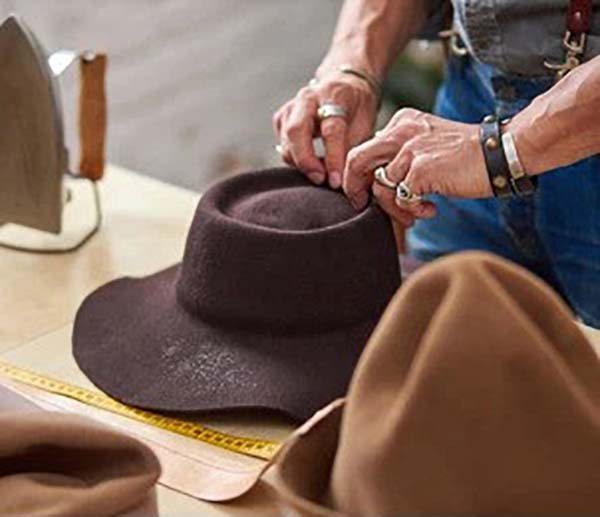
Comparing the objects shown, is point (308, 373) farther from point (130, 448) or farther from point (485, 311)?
point (485, 311)

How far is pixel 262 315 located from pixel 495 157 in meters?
0.25

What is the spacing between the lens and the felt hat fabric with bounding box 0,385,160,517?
81cm

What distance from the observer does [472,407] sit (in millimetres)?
683

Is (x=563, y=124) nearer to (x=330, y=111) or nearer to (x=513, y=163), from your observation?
(x=513, y=163)

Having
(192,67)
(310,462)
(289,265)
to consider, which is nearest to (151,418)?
(289,265)

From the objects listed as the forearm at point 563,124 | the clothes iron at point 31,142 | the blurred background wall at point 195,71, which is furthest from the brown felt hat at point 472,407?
the blurred background wall at point 195,71

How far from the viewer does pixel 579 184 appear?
4.22 ft

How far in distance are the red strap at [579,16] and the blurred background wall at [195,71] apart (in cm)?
139

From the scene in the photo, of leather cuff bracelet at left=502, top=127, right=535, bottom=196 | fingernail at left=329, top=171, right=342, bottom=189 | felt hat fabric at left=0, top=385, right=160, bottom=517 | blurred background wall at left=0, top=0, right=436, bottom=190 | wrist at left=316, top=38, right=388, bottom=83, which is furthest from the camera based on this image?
blurred background wall at left=0, top=0, right=436, bottom=190

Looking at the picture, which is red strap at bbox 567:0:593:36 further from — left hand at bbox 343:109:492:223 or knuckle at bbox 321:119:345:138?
knuckle at bbox 321:119:345:138

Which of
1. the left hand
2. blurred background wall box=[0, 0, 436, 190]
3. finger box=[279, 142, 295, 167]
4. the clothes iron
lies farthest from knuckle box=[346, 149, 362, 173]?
blurred background wall box=[0, 0, 436, 190]

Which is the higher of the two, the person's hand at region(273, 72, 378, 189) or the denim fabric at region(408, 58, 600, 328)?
the person's hand at region(273, 72, 378, 189)

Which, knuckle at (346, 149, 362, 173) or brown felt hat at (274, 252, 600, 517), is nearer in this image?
brown felt hat at (274, 252, 600, 517)

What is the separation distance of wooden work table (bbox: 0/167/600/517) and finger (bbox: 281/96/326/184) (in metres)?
0.19
